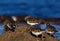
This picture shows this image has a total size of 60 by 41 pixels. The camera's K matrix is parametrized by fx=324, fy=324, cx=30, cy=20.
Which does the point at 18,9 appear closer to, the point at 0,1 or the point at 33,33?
the point at 0,1

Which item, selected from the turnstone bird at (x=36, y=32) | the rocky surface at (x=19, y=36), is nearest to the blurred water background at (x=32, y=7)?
the turnstone bird at (x=36, y=32)

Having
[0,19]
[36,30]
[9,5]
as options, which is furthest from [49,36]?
[9,5]

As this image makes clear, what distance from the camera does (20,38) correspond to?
1052 centimetres

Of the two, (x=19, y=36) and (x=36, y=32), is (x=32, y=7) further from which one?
(x=19, y=36)

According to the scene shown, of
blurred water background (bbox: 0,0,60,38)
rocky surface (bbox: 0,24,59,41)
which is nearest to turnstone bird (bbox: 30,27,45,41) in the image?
rocky surface (bbox: 0,24,59,41)

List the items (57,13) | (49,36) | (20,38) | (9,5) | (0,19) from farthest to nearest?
1. (9,5)
2. (57,13)
3. (0,19)
4. (49,36)
5. (20,38)

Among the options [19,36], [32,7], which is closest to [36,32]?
[19,36]

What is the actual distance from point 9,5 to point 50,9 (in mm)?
3332

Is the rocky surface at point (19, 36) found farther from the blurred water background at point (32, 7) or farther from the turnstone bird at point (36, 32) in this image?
the blurred water background at point (32, 7)

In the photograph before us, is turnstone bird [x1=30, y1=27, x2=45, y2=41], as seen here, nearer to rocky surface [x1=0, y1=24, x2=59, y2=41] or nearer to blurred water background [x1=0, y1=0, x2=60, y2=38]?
rocky surface [x1=0, y1=24, x2=59, y2=41]

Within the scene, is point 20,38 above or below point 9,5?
above

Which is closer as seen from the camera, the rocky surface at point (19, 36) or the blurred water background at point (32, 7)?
the rocky surface at point (19, 36)

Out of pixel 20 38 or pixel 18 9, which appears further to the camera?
pixel 18 9

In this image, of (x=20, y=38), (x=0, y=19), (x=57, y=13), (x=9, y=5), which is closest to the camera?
(x=20, y=38)
